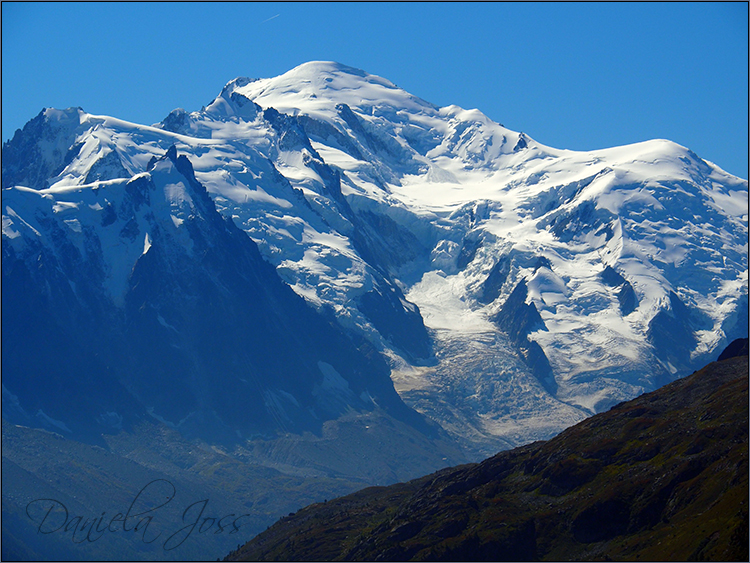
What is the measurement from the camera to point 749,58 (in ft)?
615

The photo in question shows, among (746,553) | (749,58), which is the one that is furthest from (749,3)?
(746,553)

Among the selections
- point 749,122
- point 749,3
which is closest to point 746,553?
point 749,122

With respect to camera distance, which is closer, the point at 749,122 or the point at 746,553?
the point at 749,122

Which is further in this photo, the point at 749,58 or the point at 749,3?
the point at 749,3

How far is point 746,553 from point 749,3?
88851 mm

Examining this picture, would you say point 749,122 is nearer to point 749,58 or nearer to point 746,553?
point 749,58

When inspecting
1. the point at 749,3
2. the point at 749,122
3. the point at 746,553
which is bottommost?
the point at 746,553

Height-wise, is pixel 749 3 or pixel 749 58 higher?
pixel 749 3

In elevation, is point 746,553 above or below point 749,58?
below

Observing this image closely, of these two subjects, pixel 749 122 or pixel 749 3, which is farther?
pixel 749 3

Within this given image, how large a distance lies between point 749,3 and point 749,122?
88.5 feet

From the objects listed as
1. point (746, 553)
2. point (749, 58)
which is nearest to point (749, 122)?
point (749, 58)

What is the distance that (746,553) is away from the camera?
649 feet

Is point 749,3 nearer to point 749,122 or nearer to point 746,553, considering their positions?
point 749,122
